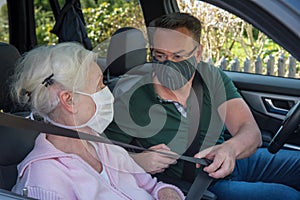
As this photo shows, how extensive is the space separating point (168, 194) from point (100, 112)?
0.45 metres

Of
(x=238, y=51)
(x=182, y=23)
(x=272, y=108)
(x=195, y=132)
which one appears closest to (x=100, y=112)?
(x=195, y=132)

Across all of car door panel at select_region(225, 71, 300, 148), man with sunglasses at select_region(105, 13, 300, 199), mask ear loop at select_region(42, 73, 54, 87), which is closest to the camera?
mask ear loop at select_region(42, 73, 54, 87)

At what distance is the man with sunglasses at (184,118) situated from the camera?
233 cm

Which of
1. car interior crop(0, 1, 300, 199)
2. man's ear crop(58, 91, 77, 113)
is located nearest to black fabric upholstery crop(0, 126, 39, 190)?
car interior crop(0, 1, 300, 199)

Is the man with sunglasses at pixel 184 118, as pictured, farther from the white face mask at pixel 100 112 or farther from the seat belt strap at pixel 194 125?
the white face mask at pixel 100 112

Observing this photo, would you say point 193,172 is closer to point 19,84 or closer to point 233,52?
point 19,84

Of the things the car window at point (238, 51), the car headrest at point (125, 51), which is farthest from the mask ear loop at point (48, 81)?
the car window at point (238, 51)

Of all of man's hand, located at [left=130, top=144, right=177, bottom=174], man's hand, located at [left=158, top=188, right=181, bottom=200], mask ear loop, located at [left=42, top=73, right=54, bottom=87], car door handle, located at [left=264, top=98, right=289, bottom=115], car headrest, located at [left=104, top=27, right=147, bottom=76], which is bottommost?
car door handle, located at [left=264, top=98, right=289, bottom=115]

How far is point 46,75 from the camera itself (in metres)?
1.91

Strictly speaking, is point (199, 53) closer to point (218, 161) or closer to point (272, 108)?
point (218, 161)

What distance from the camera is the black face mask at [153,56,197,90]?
7.64ft

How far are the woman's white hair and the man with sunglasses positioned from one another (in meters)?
0.46

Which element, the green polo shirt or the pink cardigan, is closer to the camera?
the pink cardigan

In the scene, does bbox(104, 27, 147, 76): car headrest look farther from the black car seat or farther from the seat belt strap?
the seat belt strap
